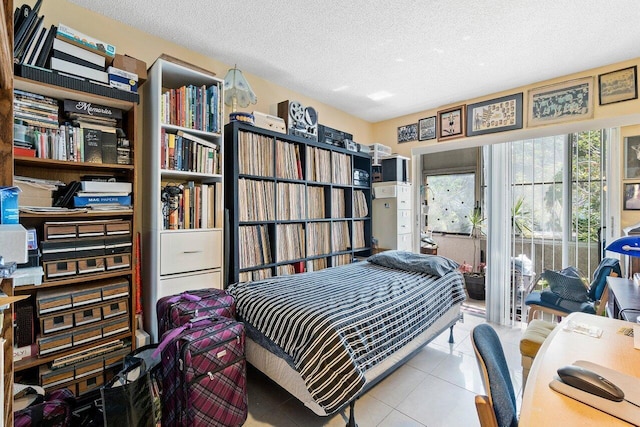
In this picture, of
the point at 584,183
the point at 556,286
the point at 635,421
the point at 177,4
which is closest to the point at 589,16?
the point at 584,183

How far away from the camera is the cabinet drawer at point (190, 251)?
1860 millimetres

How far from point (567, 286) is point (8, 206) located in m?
3.26

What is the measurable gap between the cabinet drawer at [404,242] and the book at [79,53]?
3176 mm

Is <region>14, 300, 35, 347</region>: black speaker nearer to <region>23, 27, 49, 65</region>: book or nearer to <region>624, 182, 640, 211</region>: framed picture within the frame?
<region>23, 27, 49, 65</region>: book

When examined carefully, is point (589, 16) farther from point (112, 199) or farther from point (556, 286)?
point (112, 199)

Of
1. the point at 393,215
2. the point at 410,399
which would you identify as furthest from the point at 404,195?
the point at 410,399

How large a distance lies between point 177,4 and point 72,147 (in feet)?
3.60

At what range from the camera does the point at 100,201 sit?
1.70 m

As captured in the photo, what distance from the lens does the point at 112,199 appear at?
5.72 feet

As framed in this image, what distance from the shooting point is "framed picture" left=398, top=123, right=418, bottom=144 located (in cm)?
368

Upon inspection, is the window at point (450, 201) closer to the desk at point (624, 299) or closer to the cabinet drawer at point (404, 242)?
the cabinet drawer at point (404, 242)

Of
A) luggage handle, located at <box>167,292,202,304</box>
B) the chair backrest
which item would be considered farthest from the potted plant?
luggage handle, located at <box>167,292,202,304</box>

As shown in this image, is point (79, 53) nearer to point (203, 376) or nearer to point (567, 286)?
point (203, 376)

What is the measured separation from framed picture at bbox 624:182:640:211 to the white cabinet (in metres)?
Result: 1.95
